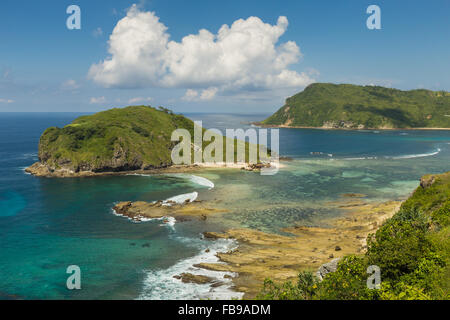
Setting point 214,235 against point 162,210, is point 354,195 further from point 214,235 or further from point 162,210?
point 162,210

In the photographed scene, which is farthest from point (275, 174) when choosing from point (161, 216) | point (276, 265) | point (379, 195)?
point (276, 265)

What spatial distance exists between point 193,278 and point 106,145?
109619mm

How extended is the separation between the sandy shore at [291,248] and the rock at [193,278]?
355 centimetres

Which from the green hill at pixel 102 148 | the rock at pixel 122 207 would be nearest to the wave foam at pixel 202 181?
the green hill at pixel 102 148

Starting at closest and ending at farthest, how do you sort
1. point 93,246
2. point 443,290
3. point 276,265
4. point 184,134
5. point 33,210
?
point 443,290 → point 276,265 → point 93,246 → point 33,210 → point 184,134

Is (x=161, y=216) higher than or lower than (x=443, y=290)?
lower

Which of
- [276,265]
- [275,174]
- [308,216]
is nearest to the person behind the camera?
[276,265]

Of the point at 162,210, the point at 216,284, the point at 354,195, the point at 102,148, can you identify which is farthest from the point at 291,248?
the point at 102,148

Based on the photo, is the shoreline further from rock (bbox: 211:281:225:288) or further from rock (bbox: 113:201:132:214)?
rock (bbox: 211:281:225:288)

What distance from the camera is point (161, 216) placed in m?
82.1

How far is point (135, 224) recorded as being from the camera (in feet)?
252
